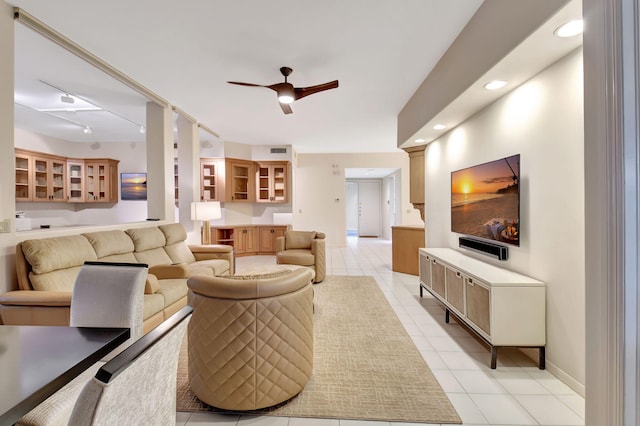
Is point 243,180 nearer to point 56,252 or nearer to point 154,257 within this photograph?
point 154,257

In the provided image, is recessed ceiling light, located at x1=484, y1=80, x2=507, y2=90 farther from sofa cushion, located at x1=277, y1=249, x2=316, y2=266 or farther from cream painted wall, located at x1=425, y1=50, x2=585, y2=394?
sofa cushion, located at x1=277, y1=249, x2=316, y2=266

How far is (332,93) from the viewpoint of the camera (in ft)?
12.3

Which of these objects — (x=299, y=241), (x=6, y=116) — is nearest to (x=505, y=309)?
(x=299, y=241)

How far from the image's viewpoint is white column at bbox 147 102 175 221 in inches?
160

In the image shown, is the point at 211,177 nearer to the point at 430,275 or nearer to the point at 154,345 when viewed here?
the point at 430,275

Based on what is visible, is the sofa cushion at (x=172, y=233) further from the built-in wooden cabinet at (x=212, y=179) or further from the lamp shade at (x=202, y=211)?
the built-in wooden cabinet at (x=212, y=179)

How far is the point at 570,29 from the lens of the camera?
1.60 m

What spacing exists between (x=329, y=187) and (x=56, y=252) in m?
6.31

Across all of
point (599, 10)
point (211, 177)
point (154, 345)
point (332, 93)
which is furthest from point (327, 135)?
point (154, 345)

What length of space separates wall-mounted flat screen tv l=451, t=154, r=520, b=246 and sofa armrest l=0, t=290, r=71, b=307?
11.9 feet

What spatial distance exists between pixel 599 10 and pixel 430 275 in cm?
284

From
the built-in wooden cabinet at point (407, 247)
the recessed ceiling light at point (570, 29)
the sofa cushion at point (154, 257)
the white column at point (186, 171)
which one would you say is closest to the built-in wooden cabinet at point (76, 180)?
the white column at point (186, 171)

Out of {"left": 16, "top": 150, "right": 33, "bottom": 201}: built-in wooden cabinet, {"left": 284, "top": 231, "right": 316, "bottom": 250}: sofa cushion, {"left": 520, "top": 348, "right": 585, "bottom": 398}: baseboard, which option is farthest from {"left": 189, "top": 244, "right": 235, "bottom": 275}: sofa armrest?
{"left": 16, "top": 150, "right": 33, "bottom": 201}: built-in wooden cabinet

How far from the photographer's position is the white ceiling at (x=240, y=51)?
2.16m
